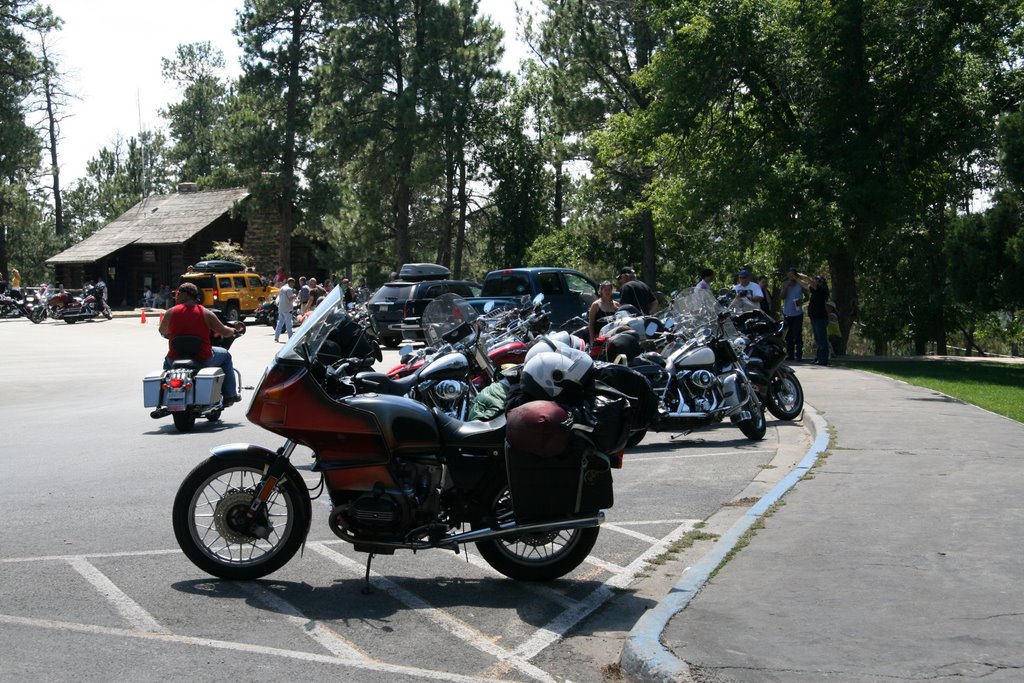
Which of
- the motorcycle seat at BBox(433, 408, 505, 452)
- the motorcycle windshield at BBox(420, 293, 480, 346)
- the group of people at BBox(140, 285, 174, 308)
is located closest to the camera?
the motorcycle seat at BBox(433, 408, 505, 452)

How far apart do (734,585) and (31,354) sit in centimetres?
2499

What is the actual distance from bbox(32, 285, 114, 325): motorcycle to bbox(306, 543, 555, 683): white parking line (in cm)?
4200

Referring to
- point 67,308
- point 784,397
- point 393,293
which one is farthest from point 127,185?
point 784,397

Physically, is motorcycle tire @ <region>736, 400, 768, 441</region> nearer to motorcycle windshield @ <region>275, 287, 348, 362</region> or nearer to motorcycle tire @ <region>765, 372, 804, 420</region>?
motorcycle tire @ <region>765, 372, 804, 420</region>

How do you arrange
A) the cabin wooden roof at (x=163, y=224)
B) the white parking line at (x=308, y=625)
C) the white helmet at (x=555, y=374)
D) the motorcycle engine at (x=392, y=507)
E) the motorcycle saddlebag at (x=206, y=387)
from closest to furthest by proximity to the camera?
the white parking line at (x=308, y=625) < the motorcycle engine at (x=392, y=507) < the white helmet at (x=555, y=374) < the motorcycle saddlebag at (x=206, y=387) < the cabin wooden roof at (x=163, y=224)

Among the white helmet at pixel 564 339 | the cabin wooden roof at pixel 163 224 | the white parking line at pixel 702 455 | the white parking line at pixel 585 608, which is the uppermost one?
the cabin wooden roof at pixel 163 224

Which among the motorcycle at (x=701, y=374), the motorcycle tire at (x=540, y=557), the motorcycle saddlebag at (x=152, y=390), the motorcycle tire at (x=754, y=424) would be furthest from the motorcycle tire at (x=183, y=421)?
the motorcycle tire at (x=540, y=557)

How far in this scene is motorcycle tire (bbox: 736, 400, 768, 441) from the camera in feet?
40.9

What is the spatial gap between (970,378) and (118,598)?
18658 mm

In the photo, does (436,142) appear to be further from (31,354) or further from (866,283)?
(31,354)

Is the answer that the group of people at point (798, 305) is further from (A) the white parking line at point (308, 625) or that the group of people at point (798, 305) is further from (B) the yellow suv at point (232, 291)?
(B) the yellow suv at point (232, 291)

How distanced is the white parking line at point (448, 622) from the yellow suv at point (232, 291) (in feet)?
139

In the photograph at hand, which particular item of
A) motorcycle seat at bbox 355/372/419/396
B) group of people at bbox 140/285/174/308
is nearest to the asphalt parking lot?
motorcycle seat at bbox 355/372/419/396

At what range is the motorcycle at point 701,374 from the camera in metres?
12.2
